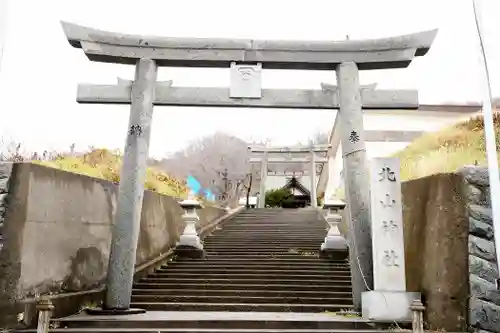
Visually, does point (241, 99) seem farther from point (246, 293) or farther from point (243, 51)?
point (246, 293)

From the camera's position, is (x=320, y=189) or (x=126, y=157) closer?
(x=126, y=157)

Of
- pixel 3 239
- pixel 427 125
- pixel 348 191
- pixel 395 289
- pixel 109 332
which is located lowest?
pixel 109 332

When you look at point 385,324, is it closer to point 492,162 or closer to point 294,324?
point 294,324

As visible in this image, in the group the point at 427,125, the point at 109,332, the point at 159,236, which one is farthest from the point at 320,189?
the point at 109,332

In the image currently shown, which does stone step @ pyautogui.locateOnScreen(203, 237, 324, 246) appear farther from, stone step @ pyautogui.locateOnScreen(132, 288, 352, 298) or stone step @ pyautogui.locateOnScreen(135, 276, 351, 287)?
stone step @ pyautogui.locateOnScreen(132, 288, 352, 298)

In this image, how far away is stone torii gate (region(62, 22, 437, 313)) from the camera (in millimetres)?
7988

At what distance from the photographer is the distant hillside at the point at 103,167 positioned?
10.6 m

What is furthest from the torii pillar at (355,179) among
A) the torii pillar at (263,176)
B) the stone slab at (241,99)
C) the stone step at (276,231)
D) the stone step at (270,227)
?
the torii pillar at (263,176)

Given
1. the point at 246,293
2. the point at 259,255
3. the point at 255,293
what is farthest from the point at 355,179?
the point at 259,255

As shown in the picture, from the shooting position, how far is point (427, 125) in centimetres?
2439

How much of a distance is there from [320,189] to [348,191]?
101ft

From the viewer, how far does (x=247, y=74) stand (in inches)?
324

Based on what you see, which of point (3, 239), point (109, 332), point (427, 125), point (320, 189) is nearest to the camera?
point (3, 239)

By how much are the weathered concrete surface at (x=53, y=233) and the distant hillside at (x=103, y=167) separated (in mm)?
1456
